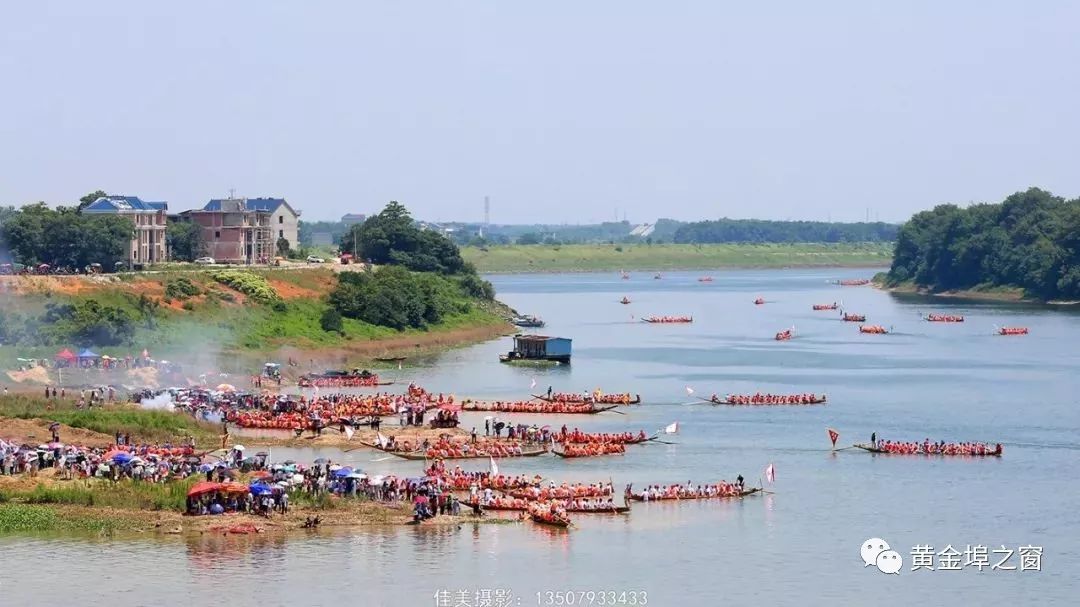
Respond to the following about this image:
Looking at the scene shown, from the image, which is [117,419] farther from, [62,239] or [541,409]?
[62,239]

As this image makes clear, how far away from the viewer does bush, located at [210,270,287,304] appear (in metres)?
139

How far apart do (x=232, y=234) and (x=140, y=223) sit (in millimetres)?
16723

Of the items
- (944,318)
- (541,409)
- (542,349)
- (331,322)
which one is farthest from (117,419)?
(944,318)

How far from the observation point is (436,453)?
78.9 m

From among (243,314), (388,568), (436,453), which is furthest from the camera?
(243,314)

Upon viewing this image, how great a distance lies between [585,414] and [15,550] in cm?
4513

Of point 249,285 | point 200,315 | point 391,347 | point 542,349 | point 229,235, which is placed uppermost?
point 229,235

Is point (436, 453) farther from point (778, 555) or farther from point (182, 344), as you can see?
point (182, 344)

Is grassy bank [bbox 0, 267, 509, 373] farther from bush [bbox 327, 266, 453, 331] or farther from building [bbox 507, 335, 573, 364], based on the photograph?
building [bbox 507, 335, 573, 364]

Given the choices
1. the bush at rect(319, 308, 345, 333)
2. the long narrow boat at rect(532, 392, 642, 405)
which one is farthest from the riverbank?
the long narrow boat at rect(532, 392, 642, 405)

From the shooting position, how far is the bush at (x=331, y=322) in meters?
139

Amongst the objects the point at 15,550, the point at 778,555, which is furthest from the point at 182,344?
the point at 778,555

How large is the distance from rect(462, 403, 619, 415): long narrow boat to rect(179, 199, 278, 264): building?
253 ft

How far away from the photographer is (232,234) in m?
173
